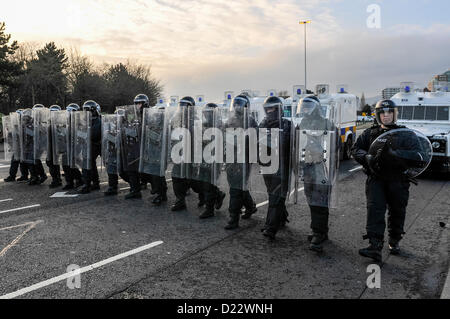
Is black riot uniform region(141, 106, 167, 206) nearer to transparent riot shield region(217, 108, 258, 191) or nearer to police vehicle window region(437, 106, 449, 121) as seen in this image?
transparent riot shield region(217, 108, 258, 191)

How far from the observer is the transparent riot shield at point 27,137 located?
9172mm

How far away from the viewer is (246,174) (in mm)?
5633

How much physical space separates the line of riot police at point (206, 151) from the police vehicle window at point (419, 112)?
6.38m

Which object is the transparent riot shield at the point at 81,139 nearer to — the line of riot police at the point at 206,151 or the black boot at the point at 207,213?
the line of riot police at the point at 206,151

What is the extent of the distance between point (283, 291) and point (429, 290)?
1468 millimetres

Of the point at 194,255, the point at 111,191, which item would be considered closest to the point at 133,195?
the point at 111,191

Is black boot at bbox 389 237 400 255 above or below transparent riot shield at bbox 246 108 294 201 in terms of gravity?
below

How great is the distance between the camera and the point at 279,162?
5074 millimetres

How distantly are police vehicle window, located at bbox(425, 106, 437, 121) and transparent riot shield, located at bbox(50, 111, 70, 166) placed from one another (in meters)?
10.1

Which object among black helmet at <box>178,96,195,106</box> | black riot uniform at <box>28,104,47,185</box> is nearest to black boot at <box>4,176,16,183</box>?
black riot uniform at <box>28,104,47,185</box>

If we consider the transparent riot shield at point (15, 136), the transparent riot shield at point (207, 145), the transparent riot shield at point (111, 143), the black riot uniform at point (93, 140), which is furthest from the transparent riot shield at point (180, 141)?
the transparent riot shield at point (15, 136)

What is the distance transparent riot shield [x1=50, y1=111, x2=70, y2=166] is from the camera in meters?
8.43
